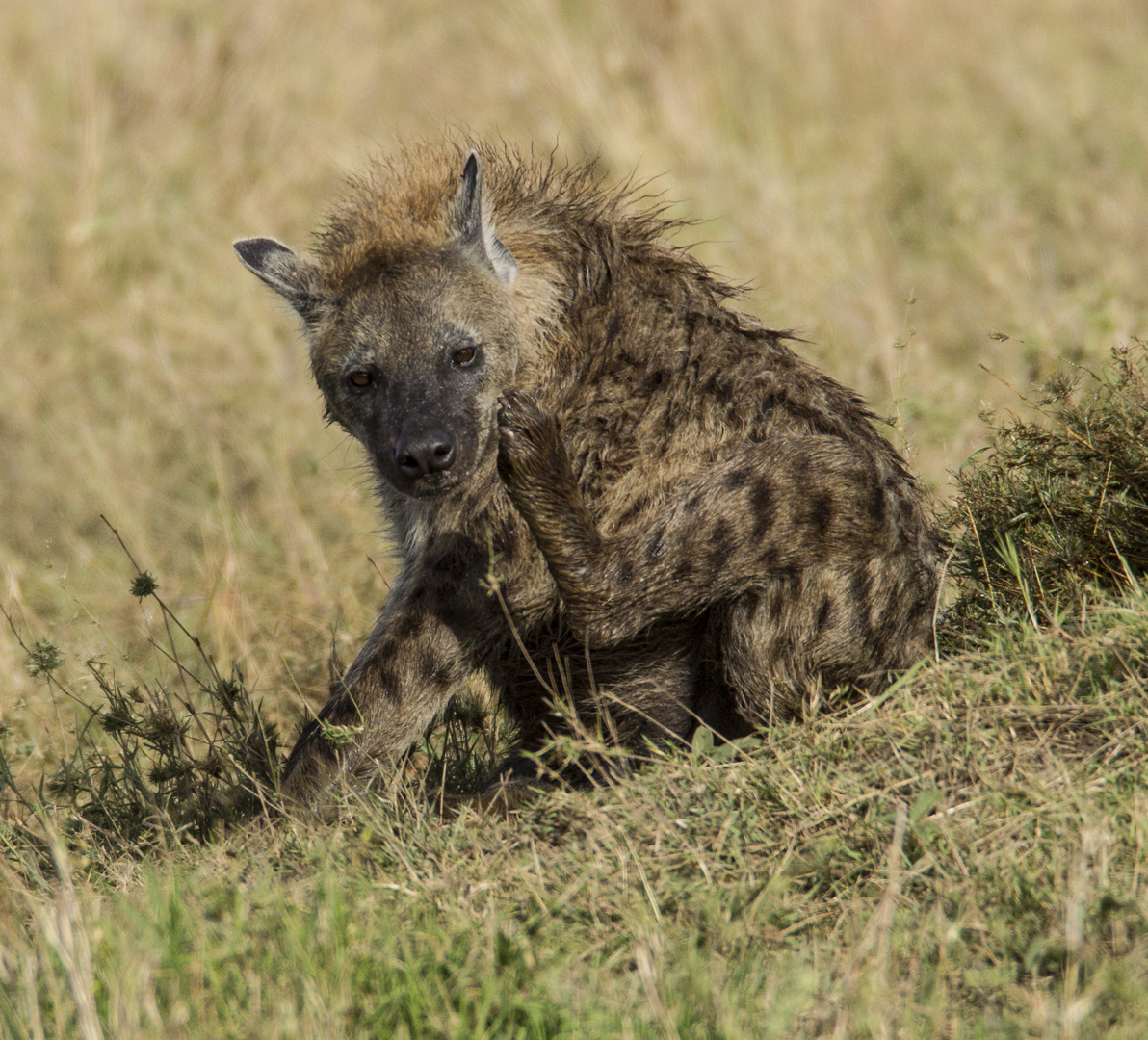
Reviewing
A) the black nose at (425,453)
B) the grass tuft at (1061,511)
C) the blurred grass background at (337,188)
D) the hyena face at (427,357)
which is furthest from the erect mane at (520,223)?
the blurred grass background at (337,188)

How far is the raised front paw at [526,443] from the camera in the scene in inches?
134

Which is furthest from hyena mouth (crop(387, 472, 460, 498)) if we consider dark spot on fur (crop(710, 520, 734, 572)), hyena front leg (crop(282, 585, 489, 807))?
dark spot on fur (crop(710, 520, 734, 572))

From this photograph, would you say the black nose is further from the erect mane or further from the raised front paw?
the erect mane

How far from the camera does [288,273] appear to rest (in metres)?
4.10

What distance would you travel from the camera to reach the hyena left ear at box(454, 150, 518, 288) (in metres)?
3.88

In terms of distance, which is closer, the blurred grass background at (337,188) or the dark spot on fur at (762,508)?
the dark spot on fur at (762,508)

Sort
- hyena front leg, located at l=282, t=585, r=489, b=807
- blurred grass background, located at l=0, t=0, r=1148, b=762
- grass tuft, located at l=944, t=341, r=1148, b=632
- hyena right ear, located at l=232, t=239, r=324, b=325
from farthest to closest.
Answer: blurred grass background, located at l=0, t=0, r=1148, b=762
hyena right ear, located at l=232, t=239, r=324, b=325
hyena front leg, located at l=282, t=585, r=489, b=807
grass tuft, located at l=944, t=341, r=1148, b=632

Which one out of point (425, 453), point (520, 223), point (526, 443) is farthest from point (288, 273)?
point (526, 443)

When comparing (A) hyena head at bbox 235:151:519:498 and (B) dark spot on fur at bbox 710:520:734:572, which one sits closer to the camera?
(B) dark spot on fur at bbox 710:520:734:572

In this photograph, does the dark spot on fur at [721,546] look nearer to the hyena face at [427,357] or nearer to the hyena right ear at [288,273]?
the hyena face at [427,357]

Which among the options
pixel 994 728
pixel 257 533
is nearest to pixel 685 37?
pixel 257 533

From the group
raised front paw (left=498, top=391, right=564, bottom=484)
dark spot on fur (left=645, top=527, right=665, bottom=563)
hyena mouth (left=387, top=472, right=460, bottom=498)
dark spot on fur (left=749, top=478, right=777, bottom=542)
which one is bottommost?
dark spot on fur (left=645, top=527, right=665, bottom=563)

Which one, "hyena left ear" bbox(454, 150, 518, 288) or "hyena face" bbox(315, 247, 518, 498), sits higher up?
"hyena left ear" bbox(454, 150, 518, 288)

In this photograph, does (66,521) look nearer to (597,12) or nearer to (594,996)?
(594,996)
